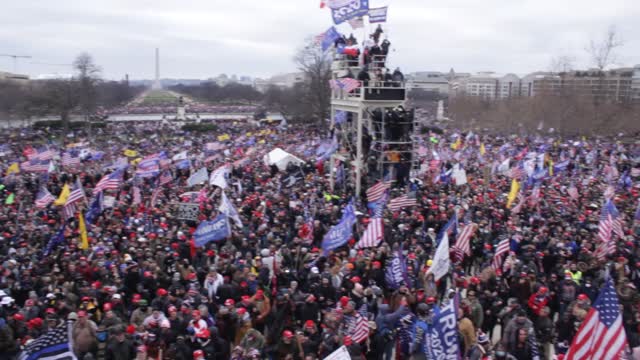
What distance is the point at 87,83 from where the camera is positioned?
64188 millimetres

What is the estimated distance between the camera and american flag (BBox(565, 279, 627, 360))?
5887 millimetres

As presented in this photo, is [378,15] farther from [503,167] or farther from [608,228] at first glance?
[608,228]

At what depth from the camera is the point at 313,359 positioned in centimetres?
742

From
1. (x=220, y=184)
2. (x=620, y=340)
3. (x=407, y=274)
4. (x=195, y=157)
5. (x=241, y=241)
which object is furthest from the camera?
(x=195, y=157)

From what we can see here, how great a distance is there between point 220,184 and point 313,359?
37.5 ft

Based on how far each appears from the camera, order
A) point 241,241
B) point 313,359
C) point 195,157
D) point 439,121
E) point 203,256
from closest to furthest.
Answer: point 313,359 → point 203,256 → point 241,241 → point 195,157 → point 439,121

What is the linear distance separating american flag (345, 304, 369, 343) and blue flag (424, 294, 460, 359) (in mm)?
1211

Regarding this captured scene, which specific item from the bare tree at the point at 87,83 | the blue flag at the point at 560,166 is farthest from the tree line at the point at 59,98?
the blue flag at the point at 560,166

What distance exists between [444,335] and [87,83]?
64.4 m

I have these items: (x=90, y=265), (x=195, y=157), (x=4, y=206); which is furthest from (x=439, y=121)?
(x=90, y=265)

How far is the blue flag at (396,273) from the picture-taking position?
10383 millimetres

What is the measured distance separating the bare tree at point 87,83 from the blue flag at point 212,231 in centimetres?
4864

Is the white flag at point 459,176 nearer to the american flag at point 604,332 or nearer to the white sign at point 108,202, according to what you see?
the white sign at point 108,202

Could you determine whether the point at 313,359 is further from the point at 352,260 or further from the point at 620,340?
the point at 352,260
